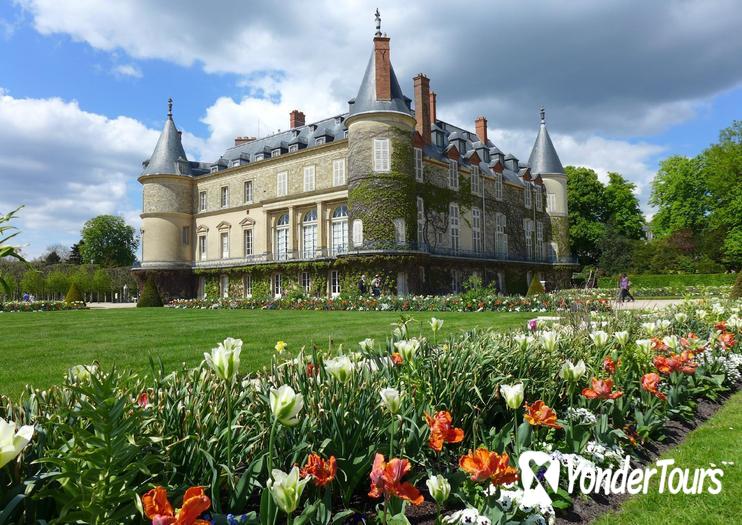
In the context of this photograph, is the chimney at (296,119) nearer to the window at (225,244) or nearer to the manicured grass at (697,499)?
the window at (225,244)

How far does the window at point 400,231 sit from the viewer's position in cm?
2561

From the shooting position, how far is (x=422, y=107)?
29.5 m

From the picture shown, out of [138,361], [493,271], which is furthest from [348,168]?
[138,361]

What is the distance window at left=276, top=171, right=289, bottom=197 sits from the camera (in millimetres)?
31609

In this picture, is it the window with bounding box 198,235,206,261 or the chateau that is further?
the window with bounding box 198,235,206,261

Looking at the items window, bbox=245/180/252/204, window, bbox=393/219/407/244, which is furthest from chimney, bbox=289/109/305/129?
window, bbox=393/219/407/244

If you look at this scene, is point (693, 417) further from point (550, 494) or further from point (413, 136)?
point (413, 136)

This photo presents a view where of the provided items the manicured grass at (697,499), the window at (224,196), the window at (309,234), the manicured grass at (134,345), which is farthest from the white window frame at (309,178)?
the manicured grass at (697,499)

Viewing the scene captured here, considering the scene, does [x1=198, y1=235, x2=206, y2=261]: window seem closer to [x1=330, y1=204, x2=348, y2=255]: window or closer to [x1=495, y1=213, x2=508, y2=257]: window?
[x1=330, y1=204, x2=348, y2=255]: window

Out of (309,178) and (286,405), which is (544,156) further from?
(286,405)

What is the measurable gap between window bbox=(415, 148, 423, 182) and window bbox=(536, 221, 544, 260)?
571 inches

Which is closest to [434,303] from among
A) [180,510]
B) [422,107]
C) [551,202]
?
[422,107]

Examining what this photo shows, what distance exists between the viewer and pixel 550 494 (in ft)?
9.69

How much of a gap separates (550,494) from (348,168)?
982 inches
